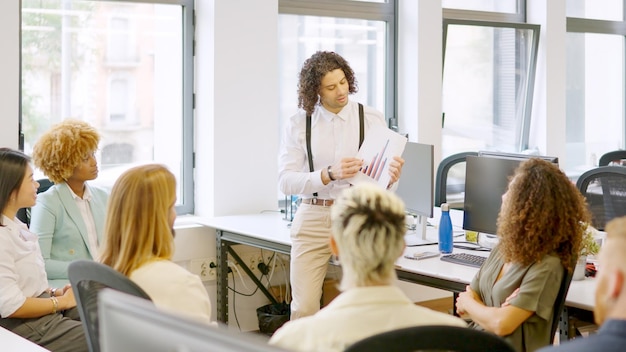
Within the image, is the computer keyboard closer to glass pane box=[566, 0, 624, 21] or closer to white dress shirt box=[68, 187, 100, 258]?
white dress shirt box=[68, 187, 100, 258]

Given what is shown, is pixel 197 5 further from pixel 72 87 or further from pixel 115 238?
pixel 115 238

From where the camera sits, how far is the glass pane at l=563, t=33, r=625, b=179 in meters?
6.90

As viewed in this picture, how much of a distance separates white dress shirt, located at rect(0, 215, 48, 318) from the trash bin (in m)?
1.85

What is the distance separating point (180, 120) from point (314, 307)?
5.77 ft

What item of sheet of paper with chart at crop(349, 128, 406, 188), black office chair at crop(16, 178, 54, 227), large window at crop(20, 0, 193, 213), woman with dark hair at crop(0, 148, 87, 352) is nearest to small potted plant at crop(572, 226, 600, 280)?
sheet of paper with chart at crop(349, 128, 406, 188)

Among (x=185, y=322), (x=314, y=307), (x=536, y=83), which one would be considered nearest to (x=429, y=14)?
(x=536, y=83)

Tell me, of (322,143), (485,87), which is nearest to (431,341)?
(322,143)

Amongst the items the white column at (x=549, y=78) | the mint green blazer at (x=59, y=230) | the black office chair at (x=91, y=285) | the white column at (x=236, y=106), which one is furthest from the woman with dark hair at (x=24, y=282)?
the white column at (x=549, y=78)

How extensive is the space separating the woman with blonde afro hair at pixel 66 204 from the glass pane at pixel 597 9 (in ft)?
15.1

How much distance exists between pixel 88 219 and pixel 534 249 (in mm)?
1833

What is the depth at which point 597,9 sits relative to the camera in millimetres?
7004

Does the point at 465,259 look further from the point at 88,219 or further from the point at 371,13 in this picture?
the point at 371,13

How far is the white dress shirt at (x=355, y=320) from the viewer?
5.33 feet

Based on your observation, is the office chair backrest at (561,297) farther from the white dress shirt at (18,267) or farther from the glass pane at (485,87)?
the glass pane at (485,87)
